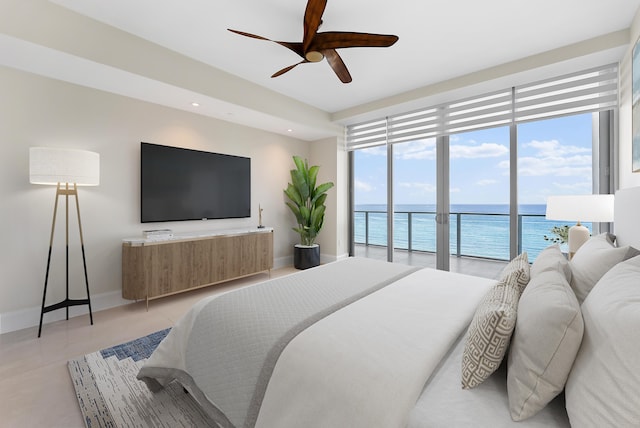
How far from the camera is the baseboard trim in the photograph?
2.51m

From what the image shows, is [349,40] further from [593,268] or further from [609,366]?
[609,366]

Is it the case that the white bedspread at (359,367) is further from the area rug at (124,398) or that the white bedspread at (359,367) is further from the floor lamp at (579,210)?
the floor lamp at (579,210)

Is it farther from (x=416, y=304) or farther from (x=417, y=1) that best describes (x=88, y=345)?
(x=417, y=1)

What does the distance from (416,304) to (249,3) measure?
8.07 feet

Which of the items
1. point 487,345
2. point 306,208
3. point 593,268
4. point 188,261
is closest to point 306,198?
point 306,208

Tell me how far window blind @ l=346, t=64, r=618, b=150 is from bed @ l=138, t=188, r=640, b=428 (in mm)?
2008

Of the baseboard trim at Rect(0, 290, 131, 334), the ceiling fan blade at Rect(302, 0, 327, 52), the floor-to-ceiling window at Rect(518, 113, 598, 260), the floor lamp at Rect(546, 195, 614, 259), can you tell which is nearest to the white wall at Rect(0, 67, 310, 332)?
the baseboard trim at Rect(0, 290, 131, 334)

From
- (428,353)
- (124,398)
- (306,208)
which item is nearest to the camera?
(428,353)

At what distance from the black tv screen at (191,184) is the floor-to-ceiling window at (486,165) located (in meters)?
2.07

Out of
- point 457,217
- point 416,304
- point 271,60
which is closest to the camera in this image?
point 416,304

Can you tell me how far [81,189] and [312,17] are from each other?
111 inches

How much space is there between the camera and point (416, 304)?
4.94 ft

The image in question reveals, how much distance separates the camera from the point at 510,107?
343 centimetres

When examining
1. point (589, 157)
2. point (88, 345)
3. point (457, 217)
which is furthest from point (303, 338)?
point (457, 217)
